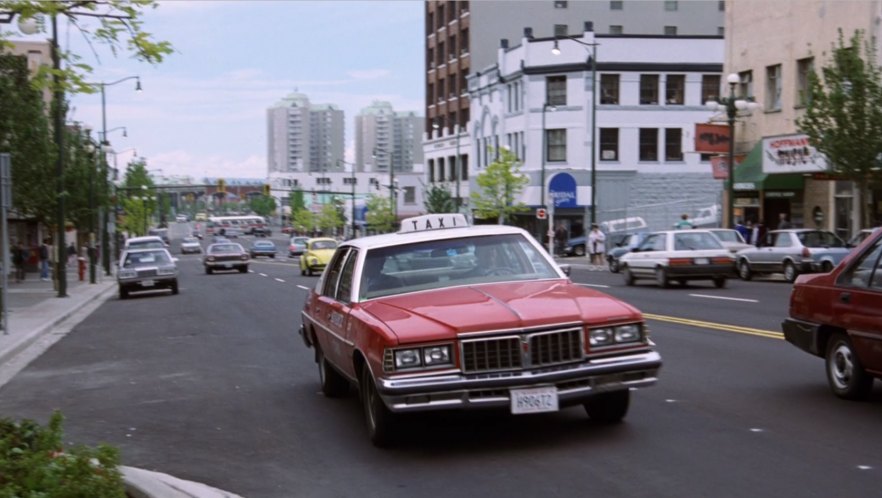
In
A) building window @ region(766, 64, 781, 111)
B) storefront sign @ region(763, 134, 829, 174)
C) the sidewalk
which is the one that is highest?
building window @ region(766, 64, 781, 111)

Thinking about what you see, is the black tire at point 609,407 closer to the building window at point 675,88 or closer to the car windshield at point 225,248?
the car windshield at point 225,248

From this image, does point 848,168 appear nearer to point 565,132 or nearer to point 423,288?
point 423,288

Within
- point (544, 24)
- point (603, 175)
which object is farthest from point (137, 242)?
point (544, 24)

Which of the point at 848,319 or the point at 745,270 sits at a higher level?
the point at 848,319

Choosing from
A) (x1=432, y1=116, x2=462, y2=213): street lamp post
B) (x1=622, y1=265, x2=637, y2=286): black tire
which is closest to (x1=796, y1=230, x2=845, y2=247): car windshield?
(x1=622, y1=265, x2=637, y2=286): black tire

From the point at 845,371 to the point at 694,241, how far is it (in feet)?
59.0

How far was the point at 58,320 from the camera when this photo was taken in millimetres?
24547

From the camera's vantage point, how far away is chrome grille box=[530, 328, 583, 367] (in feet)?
25.4

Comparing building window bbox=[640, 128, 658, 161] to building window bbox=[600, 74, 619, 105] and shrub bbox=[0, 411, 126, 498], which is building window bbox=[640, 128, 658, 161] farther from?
shrub bbox=[0, 411, 126, 498]

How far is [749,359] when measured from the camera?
42.0ft

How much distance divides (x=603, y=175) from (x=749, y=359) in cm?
5210

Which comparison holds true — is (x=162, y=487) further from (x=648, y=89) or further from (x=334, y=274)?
(x=648, y=89)

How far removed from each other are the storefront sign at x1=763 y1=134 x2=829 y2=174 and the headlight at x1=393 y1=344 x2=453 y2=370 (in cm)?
3042

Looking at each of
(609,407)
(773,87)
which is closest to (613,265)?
(773,87)
